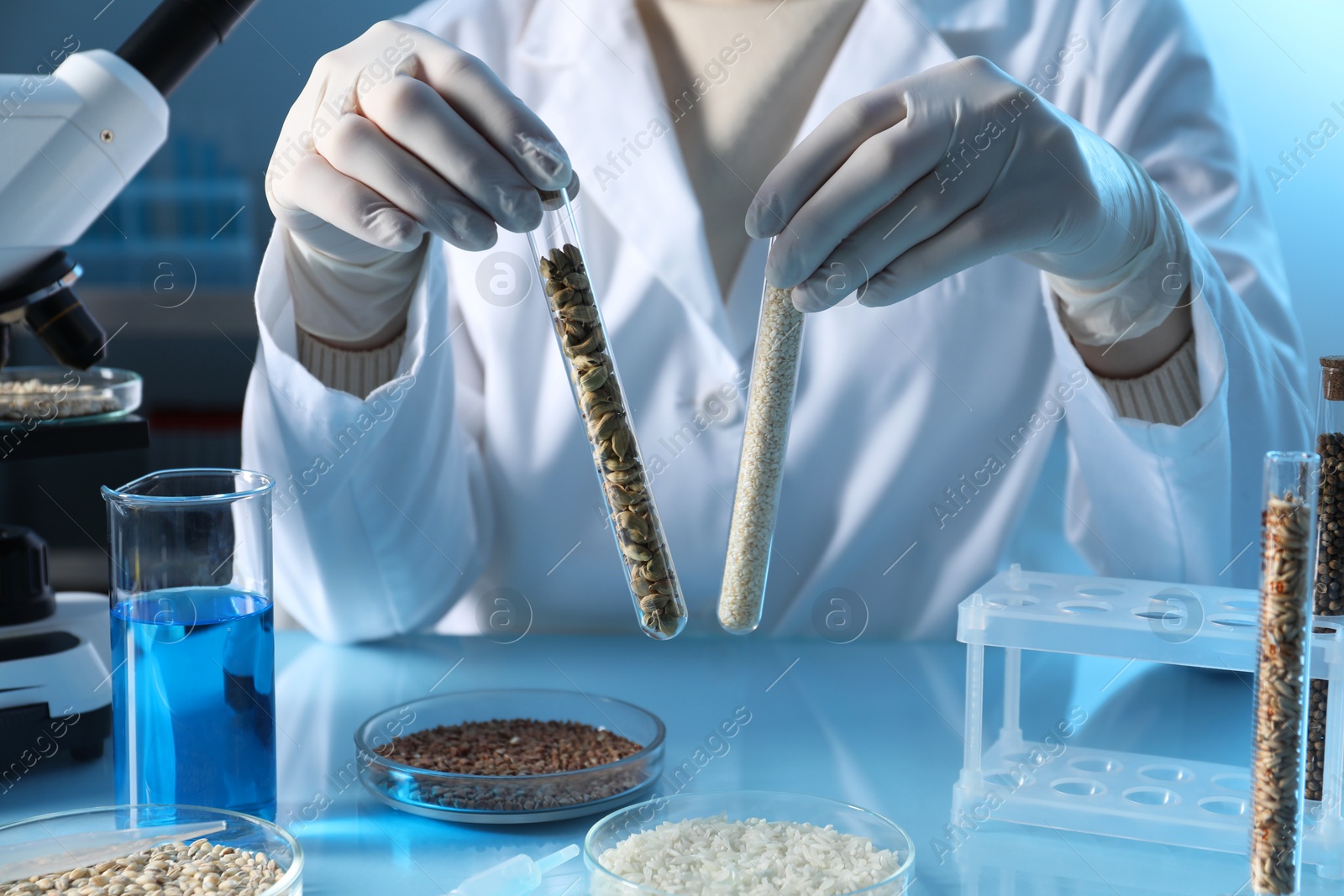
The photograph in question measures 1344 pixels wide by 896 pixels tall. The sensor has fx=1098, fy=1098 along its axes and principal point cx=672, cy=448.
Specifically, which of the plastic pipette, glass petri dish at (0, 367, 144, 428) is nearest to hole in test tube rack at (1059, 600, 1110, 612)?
the plastic pipette

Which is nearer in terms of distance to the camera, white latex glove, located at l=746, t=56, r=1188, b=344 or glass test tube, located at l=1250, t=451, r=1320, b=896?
glass test tube, located at l=1250, t=451, r=1320, b=896

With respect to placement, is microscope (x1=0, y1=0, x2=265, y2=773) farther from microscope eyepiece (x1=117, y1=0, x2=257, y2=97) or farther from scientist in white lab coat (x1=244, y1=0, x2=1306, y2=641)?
scientist in white lab coat (x1=244, y1=0, x2=1306, y2=641)

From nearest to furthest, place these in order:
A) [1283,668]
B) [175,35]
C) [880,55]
Result: [1283,668] → [175,35] → [880,55]

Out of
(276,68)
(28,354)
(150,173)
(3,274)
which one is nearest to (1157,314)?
(3,274)

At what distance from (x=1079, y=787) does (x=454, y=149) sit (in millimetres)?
613

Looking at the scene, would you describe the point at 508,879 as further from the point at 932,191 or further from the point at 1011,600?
the point at 932,191

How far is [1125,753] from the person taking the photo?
0.81m

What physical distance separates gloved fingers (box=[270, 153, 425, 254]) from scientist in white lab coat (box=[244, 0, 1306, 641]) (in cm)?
1

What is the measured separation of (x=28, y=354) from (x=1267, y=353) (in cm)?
264

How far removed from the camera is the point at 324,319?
1.05 metres

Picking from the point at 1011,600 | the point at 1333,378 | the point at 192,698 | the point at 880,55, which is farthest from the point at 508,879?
the point at 880,55

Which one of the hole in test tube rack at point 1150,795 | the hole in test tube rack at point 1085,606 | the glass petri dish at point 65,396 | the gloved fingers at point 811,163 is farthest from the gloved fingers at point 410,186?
the hole in test tube rack at point 1150,795

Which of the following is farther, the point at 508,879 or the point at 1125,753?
the point at 1125,753

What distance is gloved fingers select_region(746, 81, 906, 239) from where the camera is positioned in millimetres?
775
